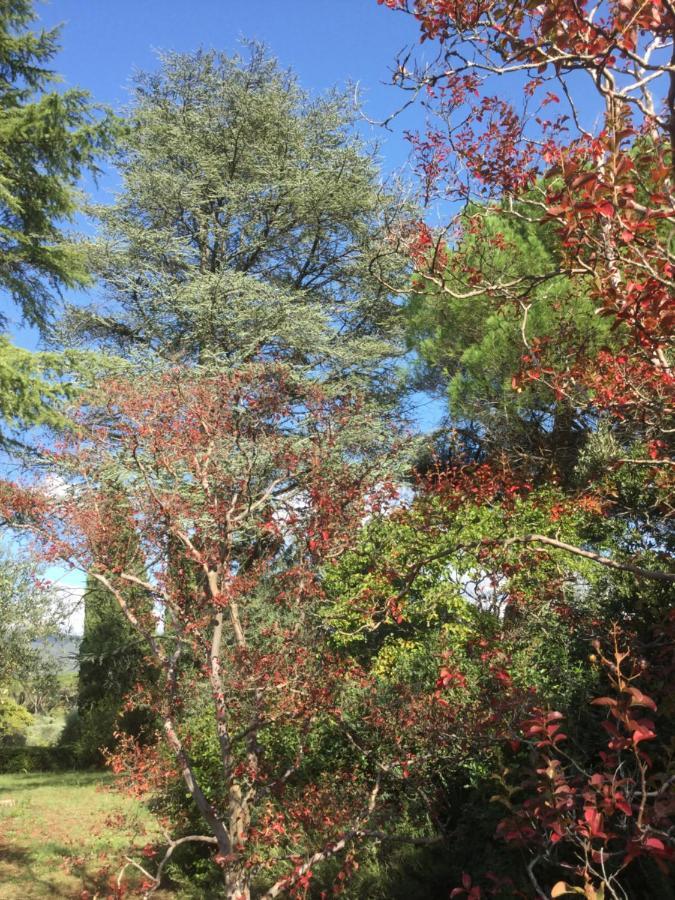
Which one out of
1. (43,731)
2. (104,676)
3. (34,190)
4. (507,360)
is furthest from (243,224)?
(43,731)

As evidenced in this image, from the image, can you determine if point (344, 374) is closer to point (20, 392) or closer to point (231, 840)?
point (20, 392)

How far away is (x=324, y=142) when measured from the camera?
1574 centimetres

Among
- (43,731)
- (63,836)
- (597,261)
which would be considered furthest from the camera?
(43,731)

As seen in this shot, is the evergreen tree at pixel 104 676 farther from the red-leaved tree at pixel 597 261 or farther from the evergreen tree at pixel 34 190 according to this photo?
the red-leaved tree at pixel 597 261

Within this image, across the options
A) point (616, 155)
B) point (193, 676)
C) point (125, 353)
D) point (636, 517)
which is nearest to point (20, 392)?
point (125, 353)

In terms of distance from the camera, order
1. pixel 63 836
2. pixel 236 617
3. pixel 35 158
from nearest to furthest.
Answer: pixel 236 617 → pixel 63 836 → pixel 35 158

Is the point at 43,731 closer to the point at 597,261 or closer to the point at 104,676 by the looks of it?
the point at 104,676

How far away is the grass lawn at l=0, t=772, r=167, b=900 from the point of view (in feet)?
21.5

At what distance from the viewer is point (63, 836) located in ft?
28.2

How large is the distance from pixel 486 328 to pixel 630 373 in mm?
9349

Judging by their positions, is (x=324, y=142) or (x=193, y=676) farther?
(x=324, y=142)

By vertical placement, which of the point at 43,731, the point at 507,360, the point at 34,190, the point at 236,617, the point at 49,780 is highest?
the point at 34,190

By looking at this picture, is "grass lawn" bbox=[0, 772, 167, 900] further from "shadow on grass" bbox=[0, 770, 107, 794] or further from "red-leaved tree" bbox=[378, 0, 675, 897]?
"red-leaved tree" bbox=[378, 0, 675, 897]

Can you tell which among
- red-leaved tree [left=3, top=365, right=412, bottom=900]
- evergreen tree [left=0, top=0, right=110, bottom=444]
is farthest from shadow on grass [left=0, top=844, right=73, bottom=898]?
evergreen tree [left=0, top=0, right=110, bottom=444]
